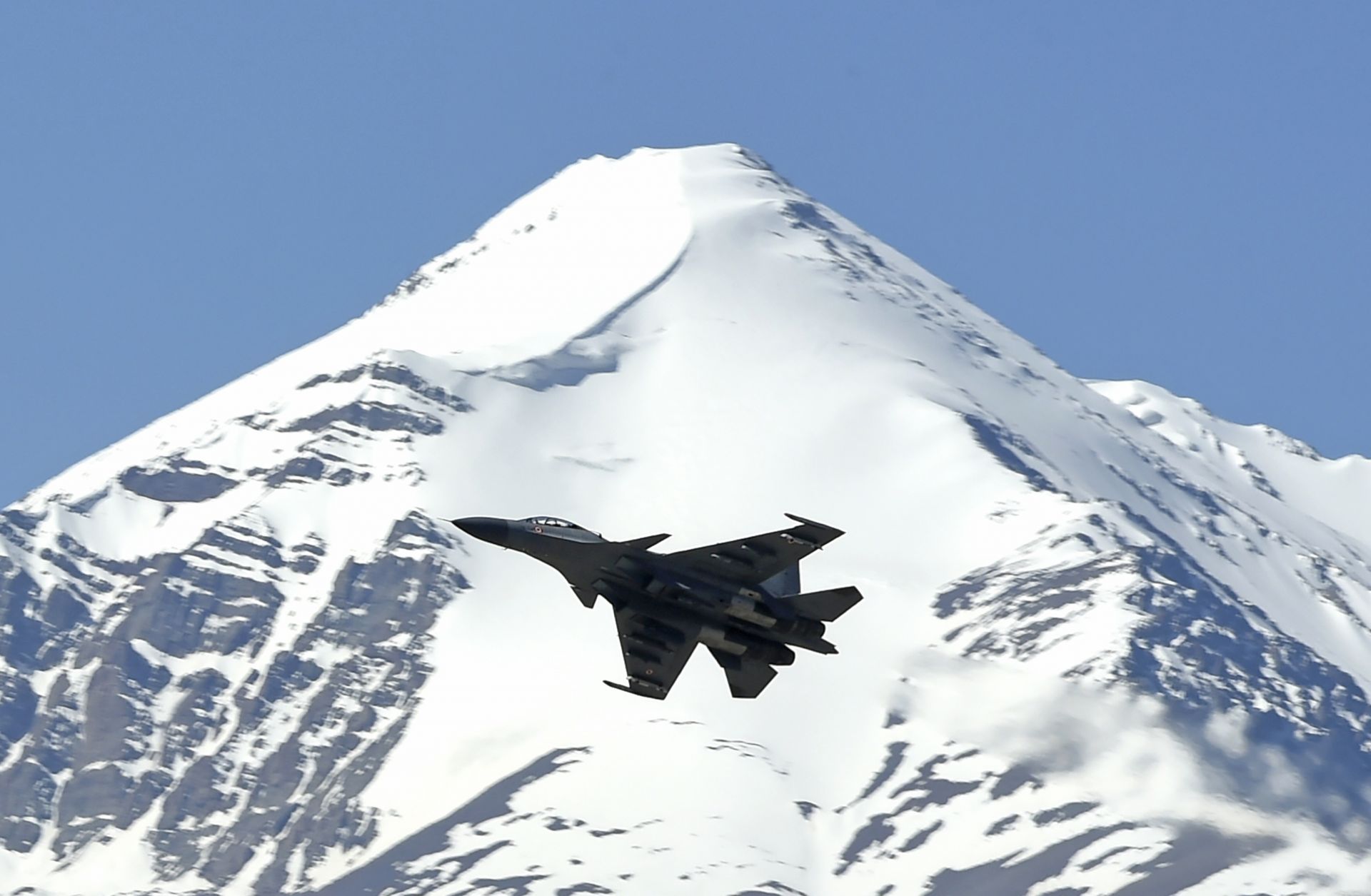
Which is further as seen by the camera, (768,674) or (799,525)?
(768,674)

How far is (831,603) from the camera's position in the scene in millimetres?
86812

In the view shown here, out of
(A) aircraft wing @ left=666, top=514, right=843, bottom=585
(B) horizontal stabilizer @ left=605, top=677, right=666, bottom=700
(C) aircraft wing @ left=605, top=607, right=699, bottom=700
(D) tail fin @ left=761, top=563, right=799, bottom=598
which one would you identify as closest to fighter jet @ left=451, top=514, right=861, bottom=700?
(A) aircraft wing @ left=666, top=514, right=843, bottom=585

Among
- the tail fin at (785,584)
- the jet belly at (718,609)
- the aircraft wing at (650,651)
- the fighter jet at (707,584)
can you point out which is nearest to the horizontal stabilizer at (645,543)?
the fighter jet at (707,584)

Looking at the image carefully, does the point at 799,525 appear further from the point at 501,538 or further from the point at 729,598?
the point at 501,538

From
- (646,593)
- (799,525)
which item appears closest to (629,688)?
(646,593)

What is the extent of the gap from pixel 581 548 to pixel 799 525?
26.5 feet

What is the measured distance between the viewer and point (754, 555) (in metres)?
85.9

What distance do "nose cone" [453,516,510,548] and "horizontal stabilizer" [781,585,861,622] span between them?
1027cm

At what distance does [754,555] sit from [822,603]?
3187 millimetres

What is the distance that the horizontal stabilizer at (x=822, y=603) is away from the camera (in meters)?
86.6

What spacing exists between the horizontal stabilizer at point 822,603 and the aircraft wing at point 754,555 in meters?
1.34

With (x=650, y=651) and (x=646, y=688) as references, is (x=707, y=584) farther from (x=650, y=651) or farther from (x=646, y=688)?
(x=646, y=688)

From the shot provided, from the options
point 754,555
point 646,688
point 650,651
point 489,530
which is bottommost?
point 646,688

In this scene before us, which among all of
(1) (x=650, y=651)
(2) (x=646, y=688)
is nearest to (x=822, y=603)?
(1) (x=650, y=651)
